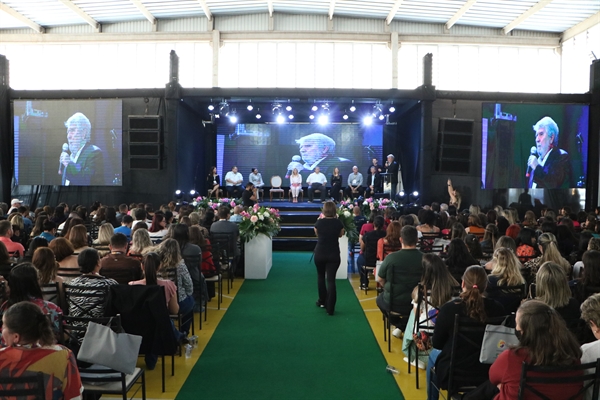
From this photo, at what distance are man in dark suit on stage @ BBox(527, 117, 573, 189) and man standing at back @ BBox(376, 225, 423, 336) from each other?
10.0 metres

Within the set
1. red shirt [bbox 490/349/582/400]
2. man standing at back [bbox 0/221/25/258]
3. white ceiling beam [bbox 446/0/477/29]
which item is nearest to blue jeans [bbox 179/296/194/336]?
man standing at back [bbox 0/221/25/258]

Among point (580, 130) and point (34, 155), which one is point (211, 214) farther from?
point (580, 130)

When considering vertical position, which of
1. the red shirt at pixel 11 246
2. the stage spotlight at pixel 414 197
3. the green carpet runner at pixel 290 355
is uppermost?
the stage spotlight at pixel 414 197

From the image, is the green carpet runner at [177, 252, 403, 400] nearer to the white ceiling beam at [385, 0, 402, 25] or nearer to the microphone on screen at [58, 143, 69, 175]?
the microphone on screen at [58, 143, 69, 175]

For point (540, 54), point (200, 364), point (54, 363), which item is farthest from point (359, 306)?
point (540, 54)

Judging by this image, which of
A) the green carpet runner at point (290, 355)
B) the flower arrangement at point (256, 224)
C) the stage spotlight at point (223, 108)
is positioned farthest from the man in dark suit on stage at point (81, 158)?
the green carpet runner at point (290, 355)

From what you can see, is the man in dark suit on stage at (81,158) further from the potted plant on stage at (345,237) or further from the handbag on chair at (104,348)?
the handbag on chair at (104,348)

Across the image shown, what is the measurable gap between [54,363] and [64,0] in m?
17.3

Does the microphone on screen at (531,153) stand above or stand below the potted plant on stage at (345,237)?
above

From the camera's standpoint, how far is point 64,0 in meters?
17.0

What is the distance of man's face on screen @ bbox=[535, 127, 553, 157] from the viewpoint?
1402 centimetres

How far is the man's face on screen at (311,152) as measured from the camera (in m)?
18.8

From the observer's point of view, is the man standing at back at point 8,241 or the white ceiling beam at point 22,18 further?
the white ceiling beam at point 22,18

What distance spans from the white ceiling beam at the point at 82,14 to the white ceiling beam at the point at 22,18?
1719mm
